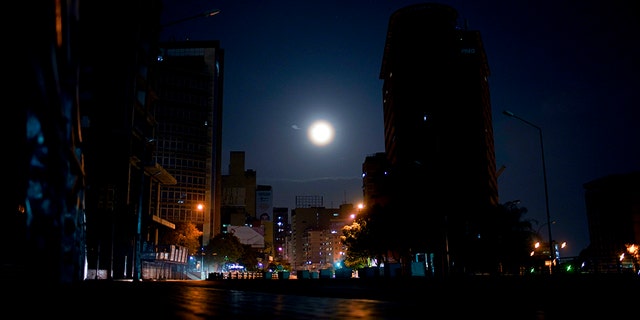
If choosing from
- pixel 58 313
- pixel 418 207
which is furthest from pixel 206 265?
pixel 58 313

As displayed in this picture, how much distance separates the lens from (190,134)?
138250 millimetres

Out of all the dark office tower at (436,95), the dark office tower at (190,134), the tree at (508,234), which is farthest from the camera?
the dark office tower at (436,95)

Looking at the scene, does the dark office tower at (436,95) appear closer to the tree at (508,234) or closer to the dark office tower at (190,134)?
the dark office tower at (190,134)

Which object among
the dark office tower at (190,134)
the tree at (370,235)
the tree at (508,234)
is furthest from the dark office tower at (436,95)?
the tree at (508,234)

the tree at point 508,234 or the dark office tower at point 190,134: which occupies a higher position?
the dark office tower at point 190,134

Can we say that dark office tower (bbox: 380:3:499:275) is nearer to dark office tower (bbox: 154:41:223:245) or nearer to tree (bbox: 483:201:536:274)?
dark office tower (bbox: 154:41:223:245)

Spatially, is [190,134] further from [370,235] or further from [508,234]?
[508,234]

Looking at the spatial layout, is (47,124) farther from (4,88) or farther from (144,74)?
(144,74)

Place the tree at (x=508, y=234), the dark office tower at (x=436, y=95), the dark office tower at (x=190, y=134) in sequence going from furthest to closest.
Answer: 1. the dark office tower at (x=436, y=95)
2. the dark office tower at (x=190, y=134)
3. the tree at (x=508, y=234)

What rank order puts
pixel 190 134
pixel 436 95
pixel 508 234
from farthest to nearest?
1. pixel 436 95
2. pixel 190 134
3. pixel 508 234

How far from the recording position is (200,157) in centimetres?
13850

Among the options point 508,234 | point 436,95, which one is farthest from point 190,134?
point 508,234

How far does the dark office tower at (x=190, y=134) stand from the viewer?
431ft

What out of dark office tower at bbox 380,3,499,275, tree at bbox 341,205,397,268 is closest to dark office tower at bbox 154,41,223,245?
dark office tower at bbox 380,3,499,275
